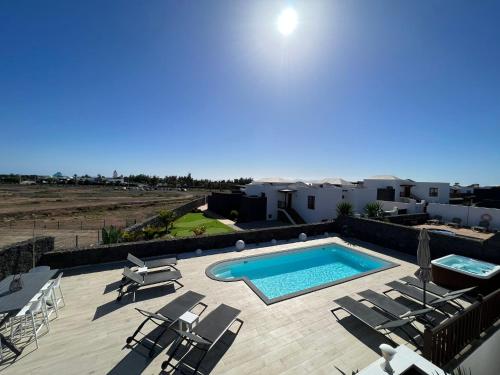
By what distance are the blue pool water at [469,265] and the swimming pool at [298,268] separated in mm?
1842

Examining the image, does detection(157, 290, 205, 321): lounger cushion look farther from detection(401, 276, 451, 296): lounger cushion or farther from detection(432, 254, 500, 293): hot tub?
detection(432, 254, 500, 293): hot tub

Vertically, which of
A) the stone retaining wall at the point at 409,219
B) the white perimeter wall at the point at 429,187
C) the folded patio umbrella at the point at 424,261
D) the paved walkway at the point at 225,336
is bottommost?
the paved walkway at the point at 225,336

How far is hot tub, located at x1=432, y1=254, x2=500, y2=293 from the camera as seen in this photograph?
7.07m

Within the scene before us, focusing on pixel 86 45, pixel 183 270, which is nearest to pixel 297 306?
pixel 183 270

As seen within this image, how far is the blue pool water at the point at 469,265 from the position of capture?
287 inches

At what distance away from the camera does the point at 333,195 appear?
21312 mm

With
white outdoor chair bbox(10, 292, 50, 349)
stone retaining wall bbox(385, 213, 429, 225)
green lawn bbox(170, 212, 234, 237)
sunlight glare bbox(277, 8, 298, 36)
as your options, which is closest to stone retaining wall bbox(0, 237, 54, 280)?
white outdoor chair bbox(10, 292, 50, 349)

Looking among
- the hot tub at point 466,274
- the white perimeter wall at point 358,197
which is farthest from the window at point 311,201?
the hot tub at point 466,274

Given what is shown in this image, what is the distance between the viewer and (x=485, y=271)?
292 inches

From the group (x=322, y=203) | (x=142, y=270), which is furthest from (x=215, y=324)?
(x=322, y=203)

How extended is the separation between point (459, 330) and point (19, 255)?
39.3 feet

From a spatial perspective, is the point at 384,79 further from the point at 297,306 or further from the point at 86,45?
the point at 86,45

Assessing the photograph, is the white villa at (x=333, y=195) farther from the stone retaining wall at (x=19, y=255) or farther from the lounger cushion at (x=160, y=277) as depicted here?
the stone retaining wall at (x=19, y=255)

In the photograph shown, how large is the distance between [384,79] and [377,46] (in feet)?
9.22
